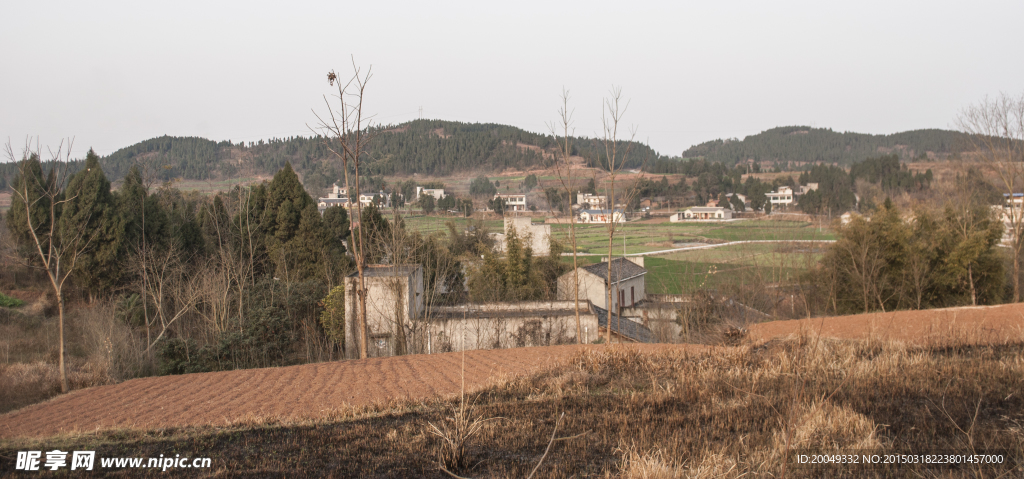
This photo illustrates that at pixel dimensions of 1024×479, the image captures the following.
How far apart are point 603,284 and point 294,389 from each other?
18.0 meters

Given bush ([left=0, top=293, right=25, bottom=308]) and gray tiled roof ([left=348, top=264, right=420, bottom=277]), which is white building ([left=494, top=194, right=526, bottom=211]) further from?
gray tiled roof ([left=348, top=264, right=420, bottom=277])

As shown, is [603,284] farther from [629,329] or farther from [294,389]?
[294,389]

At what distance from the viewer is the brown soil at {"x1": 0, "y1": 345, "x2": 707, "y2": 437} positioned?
6750mm

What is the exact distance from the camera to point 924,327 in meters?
10.2

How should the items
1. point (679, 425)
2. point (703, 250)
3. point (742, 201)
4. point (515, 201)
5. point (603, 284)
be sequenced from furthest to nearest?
1. point (742, 201)
2. point (515, 201)
3. point (703, 250)
4. point (603, 284)
5. point (679, 425)

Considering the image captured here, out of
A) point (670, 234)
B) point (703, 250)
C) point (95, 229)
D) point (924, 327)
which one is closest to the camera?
point (924, 327)

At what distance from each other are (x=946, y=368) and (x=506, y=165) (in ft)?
307

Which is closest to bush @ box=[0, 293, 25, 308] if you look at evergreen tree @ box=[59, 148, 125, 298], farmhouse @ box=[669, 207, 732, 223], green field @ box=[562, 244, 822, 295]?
evergreen tree @ box=[59, 148, 125, 298]

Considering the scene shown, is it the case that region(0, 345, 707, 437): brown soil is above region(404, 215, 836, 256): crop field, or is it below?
above

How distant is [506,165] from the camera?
98500 millimetres

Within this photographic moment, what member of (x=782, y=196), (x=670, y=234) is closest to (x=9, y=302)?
(x=670, y=234)

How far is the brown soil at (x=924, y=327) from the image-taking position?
27.3 feet

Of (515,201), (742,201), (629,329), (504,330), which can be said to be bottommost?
(629,329)

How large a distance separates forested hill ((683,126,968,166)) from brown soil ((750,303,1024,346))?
413 feet
